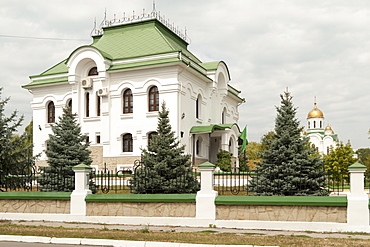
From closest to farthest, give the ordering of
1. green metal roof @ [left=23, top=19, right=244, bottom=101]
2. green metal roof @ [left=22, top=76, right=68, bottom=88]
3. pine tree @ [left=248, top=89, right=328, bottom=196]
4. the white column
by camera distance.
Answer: pine tree @ [left=248, top=89, right=328, bottom=196]
green metal roof @ [left=23, top=19, right=244, bottom=101]
the white column
green metal roof @ [left=22, top=76, right=68, bottom=88]

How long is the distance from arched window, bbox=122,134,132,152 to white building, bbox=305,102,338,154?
5606 cm

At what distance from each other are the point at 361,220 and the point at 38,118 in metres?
26.3

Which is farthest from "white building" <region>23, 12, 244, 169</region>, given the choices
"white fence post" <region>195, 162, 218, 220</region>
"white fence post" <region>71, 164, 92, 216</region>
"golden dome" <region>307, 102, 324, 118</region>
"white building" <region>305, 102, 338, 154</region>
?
"golden dome" <region>307, 102, 324, 118</region>

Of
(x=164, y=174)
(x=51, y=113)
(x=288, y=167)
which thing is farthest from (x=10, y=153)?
(x=51, y=113)

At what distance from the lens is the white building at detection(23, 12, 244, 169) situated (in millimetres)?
27328

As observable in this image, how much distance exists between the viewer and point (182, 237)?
9.54 m

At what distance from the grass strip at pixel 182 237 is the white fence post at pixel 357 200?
124 cm

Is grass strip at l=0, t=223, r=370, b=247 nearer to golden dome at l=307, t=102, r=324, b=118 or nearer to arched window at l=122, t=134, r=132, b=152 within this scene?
arched window at l=122, t=134, r=132, b=152

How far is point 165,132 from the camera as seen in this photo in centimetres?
1567

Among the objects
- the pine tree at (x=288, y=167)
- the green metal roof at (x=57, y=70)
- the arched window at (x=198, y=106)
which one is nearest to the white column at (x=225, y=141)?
the arched window at (x=198, y=106)

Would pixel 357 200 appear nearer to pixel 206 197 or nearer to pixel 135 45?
pixel 206 197

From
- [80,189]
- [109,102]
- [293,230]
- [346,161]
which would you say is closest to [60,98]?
[109,102]

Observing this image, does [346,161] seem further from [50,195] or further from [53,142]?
[50,195]

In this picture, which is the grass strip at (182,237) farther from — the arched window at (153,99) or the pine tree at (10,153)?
the arched window at (153,99)
